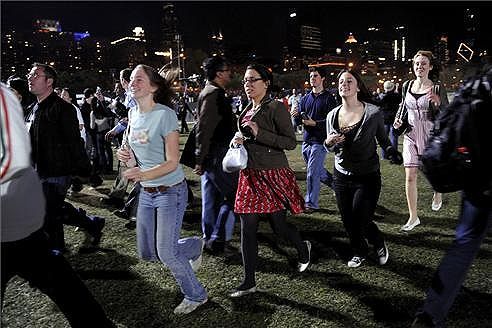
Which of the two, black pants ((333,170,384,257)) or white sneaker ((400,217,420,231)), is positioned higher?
black pants ((333,170,384,257))

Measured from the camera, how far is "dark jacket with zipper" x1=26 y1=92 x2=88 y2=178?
4461mm

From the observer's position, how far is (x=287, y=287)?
156 inches

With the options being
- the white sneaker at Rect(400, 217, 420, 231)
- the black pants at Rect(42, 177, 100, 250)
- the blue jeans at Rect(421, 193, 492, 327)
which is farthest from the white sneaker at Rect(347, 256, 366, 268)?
the black pants at Rect(42, 177, 100, 250)

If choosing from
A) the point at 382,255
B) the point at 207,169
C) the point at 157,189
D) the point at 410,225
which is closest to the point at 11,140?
the point at 157,189

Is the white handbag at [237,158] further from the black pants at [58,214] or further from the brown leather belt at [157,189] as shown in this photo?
the black pants at [58,214]

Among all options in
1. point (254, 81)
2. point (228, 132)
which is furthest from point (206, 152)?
point (254, 81)

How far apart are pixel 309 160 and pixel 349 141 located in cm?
224

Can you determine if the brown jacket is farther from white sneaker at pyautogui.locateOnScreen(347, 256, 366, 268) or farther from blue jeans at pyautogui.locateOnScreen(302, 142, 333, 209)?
blue jeans at pyautogui.locateOnScreen(302, 142, 333, 209)

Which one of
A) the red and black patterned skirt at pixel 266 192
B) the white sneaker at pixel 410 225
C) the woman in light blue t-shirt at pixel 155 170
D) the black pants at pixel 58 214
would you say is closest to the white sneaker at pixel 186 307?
the woman in light blue t-shirt at pixel 155 170

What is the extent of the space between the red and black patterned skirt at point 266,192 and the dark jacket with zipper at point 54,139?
6.47 feet

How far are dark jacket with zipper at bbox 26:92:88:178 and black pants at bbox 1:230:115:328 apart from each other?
2200 mm

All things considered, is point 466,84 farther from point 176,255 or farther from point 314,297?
point 176,255

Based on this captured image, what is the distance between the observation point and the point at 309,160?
6480 mm

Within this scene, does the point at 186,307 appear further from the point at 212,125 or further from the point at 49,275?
the point at 212,125
